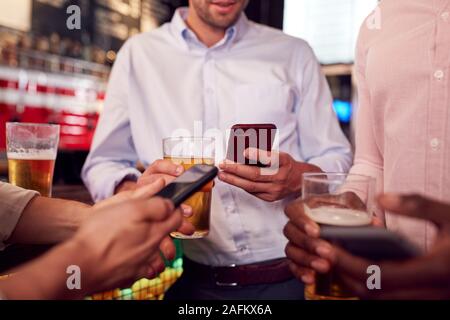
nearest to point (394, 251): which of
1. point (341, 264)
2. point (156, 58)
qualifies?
point (341, 264)

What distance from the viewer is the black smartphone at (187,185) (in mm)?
568

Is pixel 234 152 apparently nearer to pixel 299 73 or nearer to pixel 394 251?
pixel 394 251

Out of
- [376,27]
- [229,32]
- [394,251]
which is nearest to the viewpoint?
[394,251]

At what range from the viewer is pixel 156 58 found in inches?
57.8

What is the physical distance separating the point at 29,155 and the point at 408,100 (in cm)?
85

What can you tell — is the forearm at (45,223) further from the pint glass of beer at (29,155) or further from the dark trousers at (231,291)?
the dark trousers at (231,291)

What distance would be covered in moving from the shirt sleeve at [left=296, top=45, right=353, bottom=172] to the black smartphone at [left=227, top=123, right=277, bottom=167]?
0.47 meters

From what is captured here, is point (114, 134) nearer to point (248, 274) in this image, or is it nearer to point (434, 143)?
point (248, 274)

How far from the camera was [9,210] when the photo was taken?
34.2 inches

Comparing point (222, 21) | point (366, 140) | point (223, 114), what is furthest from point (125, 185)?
point (366, 140)

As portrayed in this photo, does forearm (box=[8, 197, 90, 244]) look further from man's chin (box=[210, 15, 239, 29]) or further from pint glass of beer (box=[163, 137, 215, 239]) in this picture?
man's chin (box=[210, 15, 239, 29])

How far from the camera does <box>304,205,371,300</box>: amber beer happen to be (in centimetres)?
62

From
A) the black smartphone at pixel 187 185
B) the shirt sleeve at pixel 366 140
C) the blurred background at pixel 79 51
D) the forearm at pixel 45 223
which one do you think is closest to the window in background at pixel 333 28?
the blurred background at pixel 79 51
